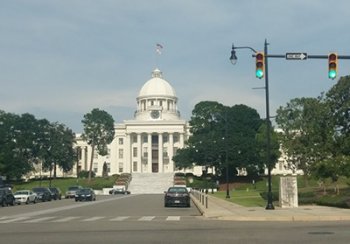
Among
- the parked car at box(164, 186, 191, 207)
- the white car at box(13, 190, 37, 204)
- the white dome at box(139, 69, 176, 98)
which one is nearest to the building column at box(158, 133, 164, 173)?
the white dome at box(139, 69, 176, 98)

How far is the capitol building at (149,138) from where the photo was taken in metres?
139

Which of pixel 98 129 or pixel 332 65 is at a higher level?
pixel 98 129

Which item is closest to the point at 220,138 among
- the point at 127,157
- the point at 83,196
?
the point at 127,157

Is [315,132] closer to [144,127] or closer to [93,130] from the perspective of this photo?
[93,130]

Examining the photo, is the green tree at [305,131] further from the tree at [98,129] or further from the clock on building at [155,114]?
the clock on building at [155,114]

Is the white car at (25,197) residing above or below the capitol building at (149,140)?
below

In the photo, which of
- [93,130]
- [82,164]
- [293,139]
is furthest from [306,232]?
[82,164]

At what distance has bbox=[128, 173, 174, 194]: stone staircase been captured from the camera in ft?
354

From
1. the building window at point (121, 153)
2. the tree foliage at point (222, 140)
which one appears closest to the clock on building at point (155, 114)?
the building window at point (121, 153)

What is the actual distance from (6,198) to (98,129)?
2951 inches

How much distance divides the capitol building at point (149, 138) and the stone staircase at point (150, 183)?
1405cm

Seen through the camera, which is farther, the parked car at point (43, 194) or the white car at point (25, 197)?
the parked car at point (43, 194)

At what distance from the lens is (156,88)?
15238 centimetres

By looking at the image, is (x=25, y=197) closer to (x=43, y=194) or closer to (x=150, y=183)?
(x=43, y=194)
